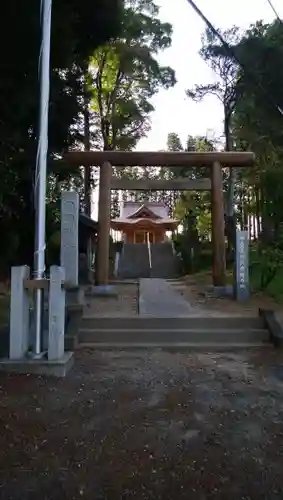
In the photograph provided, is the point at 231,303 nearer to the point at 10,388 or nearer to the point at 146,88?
the point at 10,388

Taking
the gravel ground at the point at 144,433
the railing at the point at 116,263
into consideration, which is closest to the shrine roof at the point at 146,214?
the railing at the point at 116,263

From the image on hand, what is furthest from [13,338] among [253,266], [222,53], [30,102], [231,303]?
[222,53]

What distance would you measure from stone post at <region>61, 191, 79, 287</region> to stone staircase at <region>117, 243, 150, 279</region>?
11.6 m

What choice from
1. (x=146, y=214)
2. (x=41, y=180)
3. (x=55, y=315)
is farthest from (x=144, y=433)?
(x=146, y=214)

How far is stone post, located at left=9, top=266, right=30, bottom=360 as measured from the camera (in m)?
4.98

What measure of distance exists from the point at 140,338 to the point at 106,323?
0.69 metres

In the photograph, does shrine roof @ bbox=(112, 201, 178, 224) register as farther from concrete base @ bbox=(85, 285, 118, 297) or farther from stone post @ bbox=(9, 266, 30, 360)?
stone post @ bbox=(9, 266, 30, 360)

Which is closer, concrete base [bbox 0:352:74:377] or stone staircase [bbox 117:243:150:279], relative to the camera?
concrete base [bbox 0:352:74:377]

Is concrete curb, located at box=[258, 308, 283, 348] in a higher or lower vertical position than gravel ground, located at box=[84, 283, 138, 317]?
lower

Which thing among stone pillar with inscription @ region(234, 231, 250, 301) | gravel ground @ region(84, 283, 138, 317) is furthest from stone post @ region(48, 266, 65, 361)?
stone pillar with inscription @ region(234, 231, 250, 301)

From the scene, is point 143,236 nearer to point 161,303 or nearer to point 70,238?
point 70,238

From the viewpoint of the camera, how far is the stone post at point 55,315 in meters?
4.98

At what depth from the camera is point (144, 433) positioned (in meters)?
3.38

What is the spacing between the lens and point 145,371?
507 centimetres
